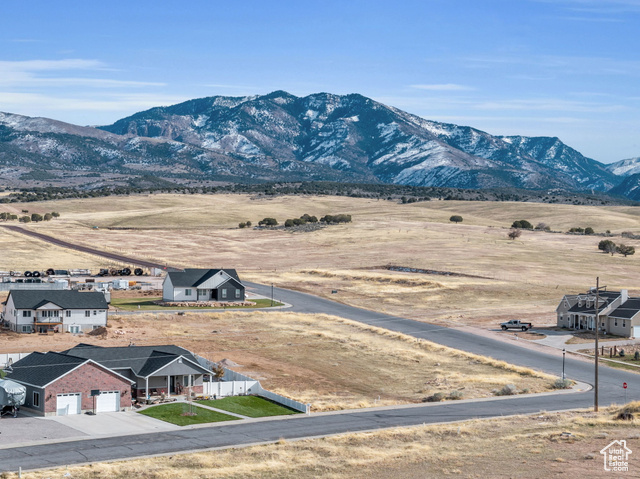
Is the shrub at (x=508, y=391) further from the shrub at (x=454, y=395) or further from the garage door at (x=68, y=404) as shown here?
the garage door at (x=68, y=404)

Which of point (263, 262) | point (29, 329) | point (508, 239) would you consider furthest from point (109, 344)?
point (508, 239)

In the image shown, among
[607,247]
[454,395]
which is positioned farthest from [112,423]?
[607,247]

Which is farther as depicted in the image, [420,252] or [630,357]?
[420,252]

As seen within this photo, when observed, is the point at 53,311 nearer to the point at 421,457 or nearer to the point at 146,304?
the point at 146,304

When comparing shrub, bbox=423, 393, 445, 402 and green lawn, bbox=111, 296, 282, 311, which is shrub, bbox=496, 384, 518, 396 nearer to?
shrub, bbox=423, 393, 445, 402

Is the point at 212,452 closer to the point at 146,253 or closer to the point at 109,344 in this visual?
the point at 109,344

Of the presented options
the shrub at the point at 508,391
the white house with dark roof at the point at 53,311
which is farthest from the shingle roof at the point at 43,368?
the shrub at the point at 508,391

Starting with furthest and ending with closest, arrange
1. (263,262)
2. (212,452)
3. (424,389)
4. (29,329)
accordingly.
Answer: (263,262) → (29,329) → (424,389) → (212,452)
